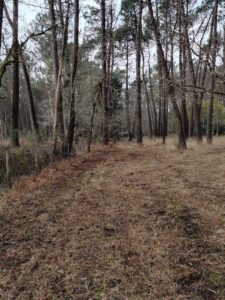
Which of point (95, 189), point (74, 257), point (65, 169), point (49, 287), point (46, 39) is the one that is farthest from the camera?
point (46, 39)

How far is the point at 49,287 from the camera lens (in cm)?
243

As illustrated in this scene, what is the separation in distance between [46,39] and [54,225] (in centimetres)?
1743

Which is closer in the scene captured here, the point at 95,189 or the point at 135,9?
the point at 95,189

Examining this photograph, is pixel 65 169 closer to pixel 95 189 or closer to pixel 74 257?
pixel 95 189

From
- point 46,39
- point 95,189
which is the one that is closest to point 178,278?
point 95,189

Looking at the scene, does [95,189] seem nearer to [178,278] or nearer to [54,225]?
[54,225]

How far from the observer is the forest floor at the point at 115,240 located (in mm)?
2402

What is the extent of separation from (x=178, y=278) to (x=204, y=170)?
15.2 feet

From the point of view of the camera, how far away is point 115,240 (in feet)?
10.5

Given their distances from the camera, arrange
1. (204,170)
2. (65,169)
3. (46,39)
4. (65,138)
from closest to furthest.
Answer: (204,170)
(65,169)
(65,138)
(46,39)

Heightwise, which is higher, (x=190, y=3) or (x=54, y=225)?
(x=190, y=3)

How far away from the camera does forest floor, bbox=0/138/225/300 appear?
2.40 metres

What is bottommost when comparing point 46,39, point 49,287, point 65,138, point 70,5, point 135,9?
point 49,287

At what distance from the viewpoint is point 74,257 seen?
2.88 m
